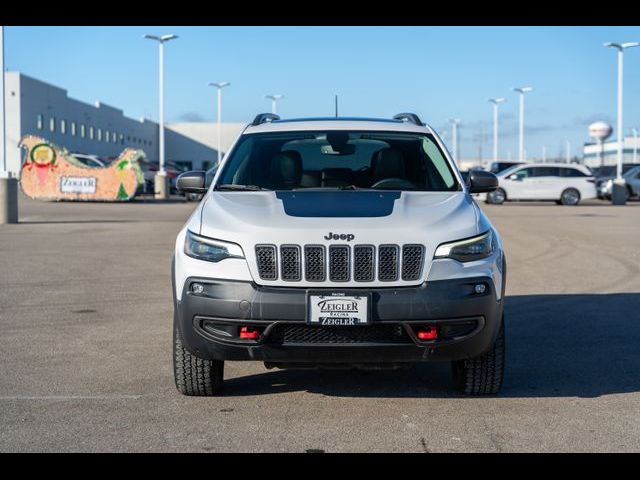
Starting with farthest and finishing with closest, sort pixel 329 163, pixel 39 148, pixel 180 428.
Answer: pixel 39 148 < pixel 329 163 < pixel 180 428

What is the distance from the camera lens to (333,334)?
5.12 meters

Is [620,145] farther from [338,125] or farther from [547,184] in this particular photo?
[338,125]

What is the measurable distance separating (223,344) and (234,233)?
643mm

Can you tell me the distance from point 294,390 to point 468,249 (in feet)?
5.11

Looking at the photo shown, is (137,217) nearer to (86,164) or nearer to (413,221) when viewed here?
(86,164)

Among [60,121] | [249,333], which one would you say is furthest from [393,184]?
[60,121]

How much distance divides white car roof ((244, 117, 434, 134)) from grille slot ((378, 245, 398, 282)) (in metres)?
2.03

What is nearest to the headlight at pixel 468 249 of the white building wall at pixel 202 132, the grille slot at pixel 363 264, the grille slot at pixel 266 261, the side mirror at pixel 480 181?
the grille slot at pixel 363 264

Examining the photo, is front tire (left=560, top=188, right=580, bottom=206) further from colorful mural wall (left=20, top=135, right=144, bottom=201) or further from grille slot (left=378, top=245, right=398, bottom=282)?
grille slot (left=378, top=245, right=398, bottom=282)

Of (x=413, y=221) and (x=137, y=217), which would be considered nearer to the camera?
(x=413, y=221)

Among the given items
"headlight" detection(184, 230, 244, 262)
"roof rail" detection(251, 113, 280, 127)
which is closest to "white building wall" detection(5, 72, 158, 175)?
"roof rail" detection(251, 113, 280, 127)
